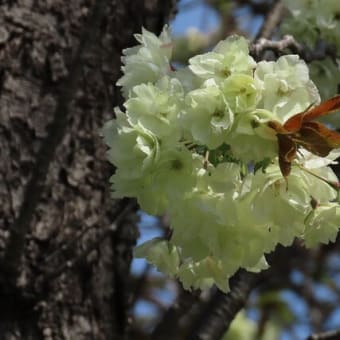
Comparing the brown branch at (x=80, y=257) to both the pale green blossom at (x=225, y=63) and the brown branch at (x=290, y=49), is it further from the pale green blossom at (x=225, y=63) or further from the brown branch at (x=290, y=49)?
the pale green blossom at (x=225, y=63)

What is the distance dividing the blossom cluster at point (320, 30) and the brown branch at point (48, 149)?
49cm

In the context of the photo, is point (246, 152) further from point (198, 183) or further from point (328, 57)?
point (328, 57)

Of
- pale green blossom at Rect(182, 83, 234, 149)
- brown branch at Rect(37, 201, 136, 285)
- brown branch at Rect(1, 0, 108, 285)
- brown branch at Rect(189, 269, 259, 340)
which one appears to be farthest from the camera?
brown branch at Rect(189, 269, 259, 340)

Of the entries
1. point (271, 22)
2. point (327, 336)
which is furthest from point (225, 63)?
point (271, 22)

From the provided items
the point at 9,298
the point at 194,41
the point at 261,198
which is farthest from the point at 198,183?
the point at 194,41

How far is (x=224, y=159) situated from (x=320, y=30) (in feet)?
2.72

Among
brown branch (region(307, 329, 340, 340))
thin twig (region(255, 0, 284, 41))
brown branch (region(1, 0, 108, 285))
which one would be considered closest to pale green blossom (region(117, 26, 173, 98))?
brown branch (region(1, 0, 108, 285))

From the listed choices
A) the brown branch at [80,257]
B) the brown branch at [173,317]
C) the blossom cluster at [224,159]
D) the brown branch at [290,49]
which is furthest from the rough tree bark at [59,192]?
the blossom cluster at [224,159]

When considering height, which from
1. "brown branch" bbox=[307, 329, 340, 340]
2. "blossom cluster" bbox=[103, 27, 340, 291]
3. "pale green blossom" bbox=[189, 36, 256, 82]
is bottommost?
"blossom cluster" bbox=[103, 27, 340, 291]

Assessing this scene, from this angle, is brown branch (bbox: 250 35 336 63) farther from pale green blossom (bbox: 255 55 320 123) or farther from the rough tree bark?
the rough tree bark

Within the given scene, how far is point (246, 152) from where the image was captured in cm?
123

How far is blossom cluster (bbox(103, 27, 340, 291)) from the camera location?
1.24 metres

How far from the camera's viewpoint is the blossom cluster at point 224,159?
1235 mm

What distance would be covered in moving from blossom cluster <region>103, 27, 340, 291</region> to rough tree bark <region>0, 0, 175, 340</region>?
572 mm
